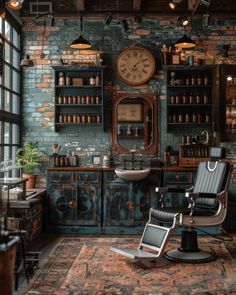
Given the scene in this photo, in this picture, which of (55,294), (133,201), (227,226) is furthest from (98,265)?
(227,226)

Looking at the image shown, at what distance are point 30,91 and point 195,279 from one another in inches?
175

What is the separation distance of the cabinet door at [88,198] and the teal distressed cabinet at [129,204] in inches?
5.6

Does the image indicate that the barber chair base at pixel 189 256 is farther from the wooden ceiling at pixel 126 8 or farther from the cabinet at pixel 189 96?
the wooden ceiling at pixel 126 8

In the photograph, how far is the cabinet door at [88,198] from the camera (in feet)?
22.8

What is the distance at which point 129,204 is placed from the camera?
6906 millimetres

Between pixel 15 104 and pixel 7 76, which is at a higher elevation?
pixel 7 76

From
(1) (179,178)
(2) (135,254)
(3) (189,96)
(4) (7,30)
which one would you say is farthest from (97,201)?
(4) (7,30)

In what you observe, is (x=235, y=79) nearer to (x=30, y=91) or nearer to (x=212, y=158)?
(x=212, y=158)

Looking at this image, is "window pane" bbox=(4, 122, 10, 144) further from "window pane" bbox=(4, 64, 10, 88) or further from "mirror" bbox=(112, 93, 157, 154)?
"mirror" bbox=(112, 93, 157, 154)

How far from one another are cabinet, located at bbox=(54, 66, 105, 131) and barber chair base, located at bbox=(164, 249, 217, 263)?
109 inches

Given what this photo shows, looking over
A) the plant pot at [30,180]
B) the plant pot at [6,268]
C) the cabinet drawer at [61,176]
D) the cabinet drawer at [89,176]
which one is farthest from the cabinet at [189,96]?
the plant pot at [6,268]

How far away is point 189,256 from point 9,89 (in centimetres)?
377

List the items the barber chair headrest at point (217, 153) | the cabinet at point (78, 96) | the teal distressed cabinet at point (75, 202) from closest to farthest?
the barber chair headrest at point (217, 153), the teal distressed cabinet at point (75, 202), the cabinet at point (78, 96)

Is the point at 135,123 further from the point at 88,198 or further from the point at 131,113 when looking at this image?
the point at 88,198
